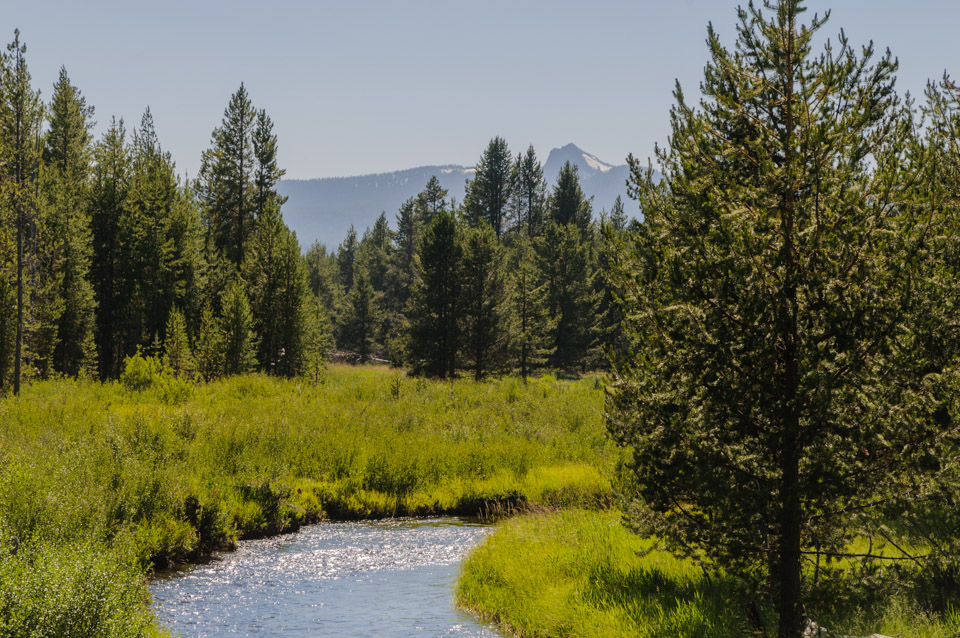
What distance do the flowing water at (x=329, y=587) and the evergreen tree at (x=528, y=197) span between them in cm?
5779

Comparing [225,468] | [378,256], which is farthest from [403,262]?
[225,468]

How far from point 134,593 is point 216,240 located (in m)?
46.8

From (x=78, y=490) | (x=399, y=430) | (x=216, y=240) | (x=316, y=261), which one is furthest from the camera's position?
(x=316, y=261)

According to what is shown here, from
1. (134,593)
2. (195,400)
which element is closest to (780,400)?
(134,593)

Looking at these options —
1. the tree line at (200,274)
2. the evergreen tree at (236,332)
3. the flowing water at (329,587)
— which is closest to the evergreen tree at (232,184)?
the tree line at (200,274)

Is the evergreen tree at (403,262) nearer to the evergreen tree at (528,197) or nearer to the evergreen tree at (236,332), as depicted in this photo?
the evergreen tree at (528,197)

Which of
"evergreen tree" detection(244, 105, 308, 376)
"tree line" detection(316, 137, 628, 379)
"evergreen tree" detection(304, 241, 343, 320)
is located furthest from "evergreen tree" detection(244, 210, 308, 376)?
"evergreen tree" detection(304, 241, 343, 320)

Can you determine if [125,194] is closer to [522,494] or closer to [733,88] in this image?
[522,494]

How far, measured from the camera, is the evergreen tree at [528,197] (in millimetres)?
71562

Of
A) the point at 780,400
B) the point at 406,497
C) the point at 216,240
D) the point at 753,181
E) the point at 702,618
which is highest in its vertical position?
the point at 216,240

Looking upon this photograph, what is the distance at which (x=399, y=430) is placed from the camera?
23.0 metres

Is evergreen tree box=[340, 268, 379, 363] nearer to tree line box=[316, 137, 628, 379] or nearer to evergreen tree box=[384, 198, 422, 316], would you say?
tree line box=[316, 137, 628, 379]

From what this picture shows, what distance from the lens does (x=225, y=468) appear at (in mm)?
17672

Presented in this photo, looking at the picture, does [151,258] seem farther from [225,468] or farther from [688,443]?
[688,443]
